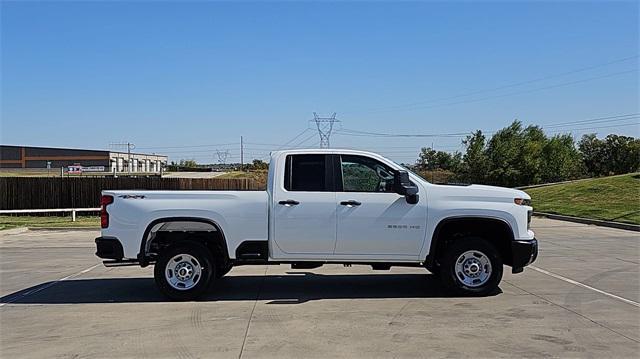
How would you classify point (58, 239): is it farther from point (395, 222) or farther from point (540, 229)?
point (540, 229)

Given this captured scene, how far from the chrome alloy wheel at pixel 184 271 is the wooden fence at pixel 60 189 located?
2470cm

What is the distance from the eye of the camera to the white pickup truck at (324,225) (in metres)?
8.76

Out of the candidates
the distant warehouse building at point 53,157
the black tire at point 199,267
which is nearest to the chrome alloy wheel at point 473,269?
the black tire at point 199,267

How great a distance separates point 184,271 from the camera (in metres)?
8.88

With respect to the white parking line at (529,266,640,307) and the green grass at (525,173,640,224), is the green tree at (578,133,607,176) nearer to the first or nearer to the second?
the green grass at (525,173,640,224)

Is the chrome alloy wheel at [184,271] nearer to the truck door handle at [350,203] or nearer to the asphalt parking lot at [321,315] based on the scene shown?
the asphalt parking lot at [321,315]

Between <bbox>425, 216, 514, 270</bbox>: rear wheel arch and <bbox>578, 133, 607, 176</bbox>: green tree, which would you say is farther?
<bbox>578, 133, 607, 176</bbox>: green tree

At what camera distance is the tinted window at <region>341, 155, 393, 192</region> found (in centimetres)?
893

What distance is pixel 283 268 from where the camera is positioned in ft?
39.6

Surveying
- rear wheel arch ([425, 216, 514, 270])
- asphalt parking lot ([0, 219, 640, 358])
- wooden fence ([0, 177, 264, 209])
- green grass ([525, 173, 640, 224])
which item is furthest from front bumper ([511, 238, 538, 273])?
wooden fence ([0, 177, 264, 209])

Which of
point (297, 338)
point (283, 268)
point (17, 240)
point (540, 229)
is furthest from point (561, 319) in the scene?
point (17, 240)

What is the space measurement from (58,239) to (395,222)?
14.2 metres

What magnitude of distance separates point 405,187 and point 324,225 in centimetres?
125

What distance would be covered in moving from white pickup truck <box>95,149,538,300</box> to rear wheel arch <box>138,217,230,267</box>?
0.02 m
